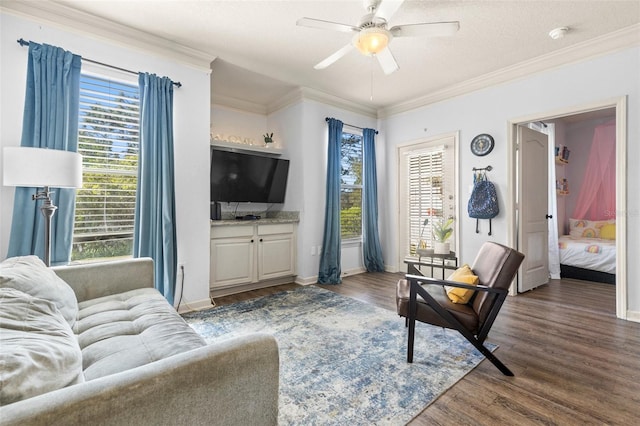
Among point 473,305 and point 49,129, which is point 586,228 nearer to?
point 473,305

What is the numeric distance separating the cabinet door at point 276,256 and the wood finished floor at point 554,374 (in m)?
1.49

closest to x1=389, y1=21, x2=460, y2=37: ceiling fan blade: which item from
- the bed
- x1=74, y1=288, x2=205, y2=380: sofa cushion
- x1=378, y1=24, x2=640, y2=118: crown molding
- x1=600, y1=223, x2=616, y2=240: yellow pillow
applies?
x1=378, y1=24, x2=640, y2=118: crown molding

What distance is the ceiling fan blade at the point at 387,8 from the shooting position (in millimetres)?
1970

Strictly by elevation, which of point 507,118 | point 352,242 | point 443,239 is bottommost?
point 352,242

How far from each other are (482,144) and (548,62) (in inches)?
41.4

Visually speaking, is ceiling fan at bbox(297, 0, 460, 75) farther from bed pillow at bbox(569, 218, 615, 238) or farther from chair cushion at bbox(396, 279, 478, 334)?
bed pillow at bbox(569, 218, 615, 238)

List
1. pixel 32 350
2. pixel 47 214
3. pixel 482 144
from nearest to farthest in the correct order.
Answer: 1. pixel 32 350
2. pixel 47 214
3. pixel 482 144

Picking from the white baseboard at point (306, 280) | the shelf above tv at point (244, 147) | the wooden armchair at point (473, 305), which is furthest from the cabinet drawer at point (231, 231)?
the wooden armchair at point (473, 305)

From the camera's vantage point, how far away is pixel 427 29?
7.23 ft

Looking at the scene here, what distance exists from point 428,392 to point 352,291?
2168 mm

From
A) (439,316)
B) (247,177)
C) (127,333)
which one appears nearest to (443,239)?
(439,316)

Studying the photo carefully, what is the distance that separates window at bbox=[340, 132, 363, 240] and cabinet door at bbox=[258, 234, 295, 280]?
3.02ft

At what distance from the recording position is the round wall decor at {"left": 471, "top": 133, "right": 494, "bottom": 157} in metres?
3.89

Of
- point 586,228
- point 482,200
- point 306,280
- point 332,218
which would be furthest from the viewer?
point 586,228
